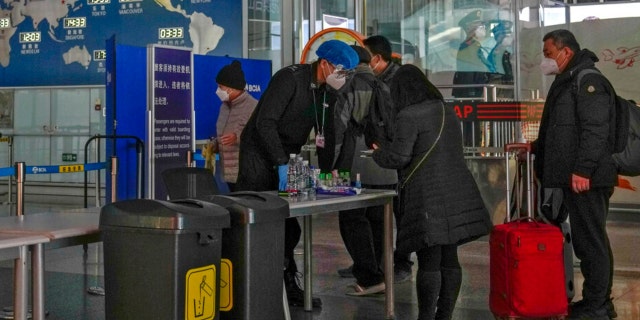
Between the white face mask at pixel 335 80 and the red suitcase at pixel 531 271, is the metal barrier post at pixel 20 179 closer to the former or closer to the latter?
the white face mask at pixel 335 80

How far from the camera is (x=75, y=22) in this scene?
561 inches

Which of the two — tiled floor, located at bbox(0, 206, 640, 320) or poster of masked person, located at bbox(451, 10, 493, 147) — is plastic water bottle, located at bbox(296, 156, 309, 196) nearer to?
tiled floor, located at bbox(0, 206, 640, 320)

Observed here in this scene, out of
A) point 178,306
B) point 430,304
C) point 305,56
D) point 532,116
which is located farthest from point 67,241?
point 305,56

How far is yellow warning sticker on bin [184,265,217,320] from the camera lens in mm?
3760

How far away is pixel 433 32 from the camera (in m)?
10.1

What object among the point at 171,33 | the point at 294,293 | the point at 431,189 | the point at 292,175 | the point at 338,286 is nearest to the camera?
the point at 431,189

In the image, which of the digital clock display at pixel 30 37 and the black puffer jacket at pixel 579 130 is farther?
the digital clock display at pixel 30 37

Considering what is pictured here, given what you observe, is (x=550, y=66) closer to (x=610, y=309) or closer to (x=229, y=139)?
(x=610, y=309)

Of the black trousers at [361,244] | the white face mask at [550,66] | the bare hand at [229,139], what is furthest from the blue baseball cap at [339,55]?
the bare hand at [229,139]

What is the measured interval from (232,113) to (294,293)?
164 cm

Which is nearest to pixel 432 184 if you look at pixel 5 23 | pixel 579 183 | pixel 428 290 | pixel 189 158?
pixel 428 290

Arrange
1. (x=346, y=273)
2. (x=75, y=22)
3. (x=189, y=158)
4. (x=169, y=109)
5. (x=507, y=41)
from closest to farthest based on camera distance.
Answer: (x=346, y=273) < (x=189, y=158) < (x=169, y=109) < (x=507, y=41) < (x=75, y=22)

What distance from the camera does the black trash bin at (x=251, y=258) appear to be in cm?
412

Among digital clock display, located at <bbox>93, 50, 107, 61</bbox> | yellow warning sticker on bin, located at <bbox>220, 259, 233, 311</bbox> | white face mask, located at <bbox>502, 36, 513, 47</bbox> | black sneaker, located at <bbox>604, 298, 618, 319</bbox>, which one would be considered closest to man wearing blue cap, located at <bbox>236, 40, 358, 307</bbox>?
yellow warning sticker on bin, located at <bbox>220, 259, 233, 311</bbox>
